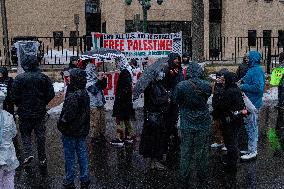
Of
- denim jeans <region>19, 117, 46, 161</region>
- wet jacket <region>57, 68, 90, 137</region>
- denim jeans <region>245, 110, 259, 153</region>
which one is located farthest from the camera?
denim jeans <region>245, 110, 259, 153</region>

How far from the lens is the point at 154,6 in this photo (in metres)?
32.1

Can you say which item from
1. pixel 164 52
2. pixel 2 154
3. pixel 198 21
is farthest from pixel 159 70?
pixel 198 21

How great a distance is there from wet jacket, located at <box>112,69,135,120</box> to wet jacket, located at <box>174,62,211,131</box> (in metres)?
2.50

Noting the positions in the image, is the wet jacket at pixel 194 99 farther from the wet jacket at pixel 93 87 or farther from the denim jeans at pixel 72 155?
the wet jacket at pixel 93 87

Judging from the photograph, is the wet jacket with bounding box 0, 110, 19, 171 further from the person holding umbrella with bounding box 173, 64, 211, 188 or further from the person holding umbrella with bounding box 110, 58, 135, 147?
the person holding umbrella with bounding box 110, 58, 135, 147

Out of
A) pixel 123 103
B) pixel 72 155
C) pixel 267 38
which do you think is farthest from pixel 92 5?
pixel 72 155

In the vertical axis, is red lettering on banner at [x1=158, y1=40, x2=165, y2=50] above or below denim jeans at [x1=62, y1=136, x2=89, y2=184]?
above

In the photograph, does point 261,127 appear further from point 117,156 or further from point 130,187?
point 130,187

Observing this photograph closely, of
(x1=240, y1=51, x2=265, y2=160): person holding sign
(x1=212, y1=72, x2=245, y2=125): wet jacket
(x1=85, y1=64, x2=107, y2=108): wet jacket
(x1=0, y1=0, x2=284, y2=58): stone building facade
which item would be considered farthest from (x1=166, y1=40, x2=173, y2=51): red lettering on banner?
(x1=0, y1=0, x2=284, y2=58): stone building facade

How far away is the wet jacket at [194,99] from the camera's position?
6.42 meters

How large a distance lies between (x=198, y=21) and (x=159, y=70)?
731 centimetres

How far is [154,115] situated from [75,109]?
59.6 inches

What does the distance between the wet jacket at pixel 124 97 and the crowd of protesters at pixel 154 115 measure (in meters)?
0.02

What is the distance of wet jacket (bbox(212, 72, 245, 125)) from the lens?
733 centimetres
